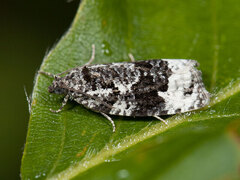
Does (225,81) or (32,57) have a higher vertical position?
(225,81)

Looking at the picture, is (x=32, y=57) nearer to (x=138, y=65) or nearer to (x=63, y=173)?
(x=138, y=65)

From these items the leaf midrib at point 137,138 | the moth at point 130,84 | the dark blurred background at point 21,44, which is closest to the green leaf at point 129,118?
the leaf midrib at point 137,138

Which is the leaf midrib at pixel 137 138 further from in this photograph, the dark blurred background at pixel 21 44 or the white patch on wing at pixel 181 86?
the dark blurred background at pixel 21 44

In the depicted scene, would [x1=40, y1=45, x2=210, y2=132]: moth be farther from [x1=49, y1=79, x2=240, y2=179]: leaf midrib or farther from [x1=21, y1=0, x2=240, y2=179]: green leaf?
[x1=49, y1=79, x2=240, y2=179]: leaf midrib

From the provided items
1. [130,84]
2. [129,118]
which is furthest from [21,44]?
[129,118]

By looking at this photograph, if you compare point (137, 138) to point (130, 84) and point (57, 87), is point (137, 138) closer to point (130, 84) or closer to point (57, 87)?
point (130, 84)

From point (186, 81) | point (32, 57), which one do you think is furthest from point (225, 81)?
point (32, 57)
